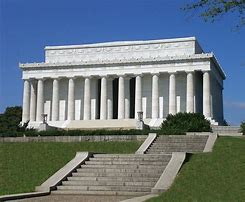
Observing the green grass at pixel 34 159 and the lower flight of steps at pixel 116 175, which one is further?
the green grass at pixel 34 159

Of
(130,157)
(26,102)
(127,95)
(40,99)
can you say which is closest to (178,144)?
(130,157)

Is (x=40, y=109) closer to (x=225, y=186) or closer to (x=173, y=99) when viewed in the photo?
(x=173, y=99)

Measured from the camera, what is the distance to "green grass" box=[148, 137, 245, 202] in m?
18.5

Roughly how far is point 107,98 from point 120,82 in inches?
165

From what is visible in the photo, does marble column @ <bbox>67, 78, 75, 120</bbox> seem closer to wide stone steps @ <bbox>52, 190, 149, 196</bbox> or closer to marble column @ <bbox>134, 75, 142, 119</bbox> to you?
marble column @ <bbox>134, 75, 142, 119</bbox>

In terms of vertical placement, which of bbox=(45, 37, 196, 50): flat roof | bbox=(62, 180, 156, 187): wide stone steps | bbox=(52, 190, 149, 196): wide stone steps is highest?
bbox=(45, 37, 196, 50): flat roof

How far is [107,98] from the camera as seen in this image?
80125 mm

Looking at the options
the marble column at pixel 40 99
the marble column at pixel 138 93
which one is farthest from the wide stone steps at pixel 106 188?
the marble column at pixel 40 99

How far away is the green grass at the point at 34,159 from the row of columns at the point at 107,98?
3881 cm

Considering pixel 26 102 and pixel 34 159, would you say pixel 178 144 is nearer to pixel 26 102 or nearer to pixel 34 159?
pixel 34 159

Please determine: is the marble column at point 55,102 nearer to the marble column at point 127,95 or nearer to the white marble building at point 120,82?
the white marble building at point 120,82

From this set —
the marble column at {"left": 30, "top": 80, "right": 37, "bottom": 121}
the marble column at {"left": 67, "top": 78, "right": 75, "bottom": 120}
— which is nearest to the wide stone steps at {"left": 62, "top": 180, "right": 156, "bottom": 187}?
the marble column at {"left": 67, "top": 78, "right": 75, "bottom": 120}

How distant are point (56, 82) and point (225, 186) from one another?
63937mm

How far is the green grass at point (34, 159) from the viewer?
77.0 feet
